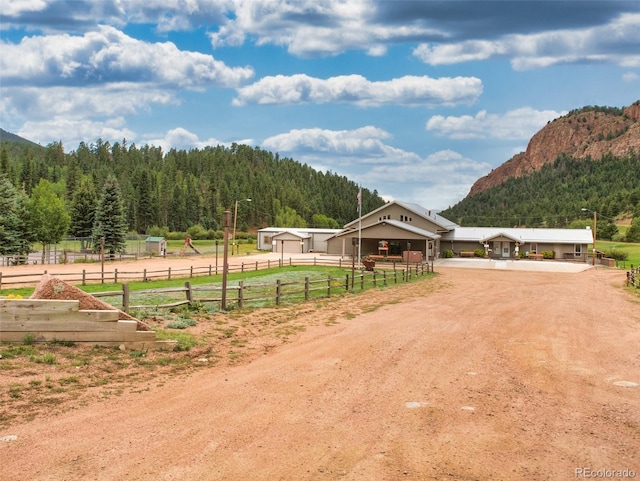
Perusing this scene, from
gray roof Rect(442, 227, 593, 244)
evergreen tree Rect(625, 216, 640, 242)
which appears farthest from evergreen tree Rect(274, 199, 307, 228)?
evergreen tree Rect(625, 216, 640, 242)

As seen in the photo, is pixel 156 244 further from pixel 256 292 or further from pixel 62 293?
pixel 62 293

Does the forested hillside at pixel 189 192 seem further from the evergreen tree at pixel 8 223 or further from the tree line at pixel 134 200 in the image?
the evergreen tree at pixel 8 223

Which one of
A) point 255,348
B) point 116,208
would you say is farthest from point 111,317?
point 116,208

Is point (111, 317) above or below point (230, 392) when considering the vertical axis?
above

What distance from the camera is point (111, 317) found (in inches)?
474

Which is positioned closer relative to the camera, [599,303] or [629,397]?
[629,397]

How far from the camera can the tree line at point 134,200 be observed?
66.1 metres

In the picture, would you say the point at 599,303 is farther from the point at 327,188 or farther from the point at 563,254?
the point at 327,188

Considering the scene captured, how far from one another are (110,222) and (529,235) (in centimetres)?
5179

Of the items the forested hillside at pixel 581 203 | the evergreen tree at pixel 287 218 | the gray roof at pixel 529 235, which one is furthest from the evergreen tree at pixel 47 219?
the forested hillside at pixel 581 203

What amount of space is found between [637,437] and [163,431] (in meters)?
6.56

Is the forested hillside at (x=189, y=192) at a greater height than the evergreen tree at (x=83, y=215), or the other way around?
the forested hillside at (x=189, y=192)

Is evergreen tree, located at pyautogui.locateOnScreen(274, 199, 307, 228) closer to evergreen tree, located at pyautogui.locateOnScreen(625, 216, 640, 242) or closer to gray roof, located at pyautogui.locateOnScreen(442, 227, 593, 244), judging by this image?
gray roof, located at pyautogui.locateOnScreen(442, 227, 593, 244)

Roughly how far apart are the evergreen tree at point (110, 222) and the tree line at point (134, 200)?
0.12 metres
